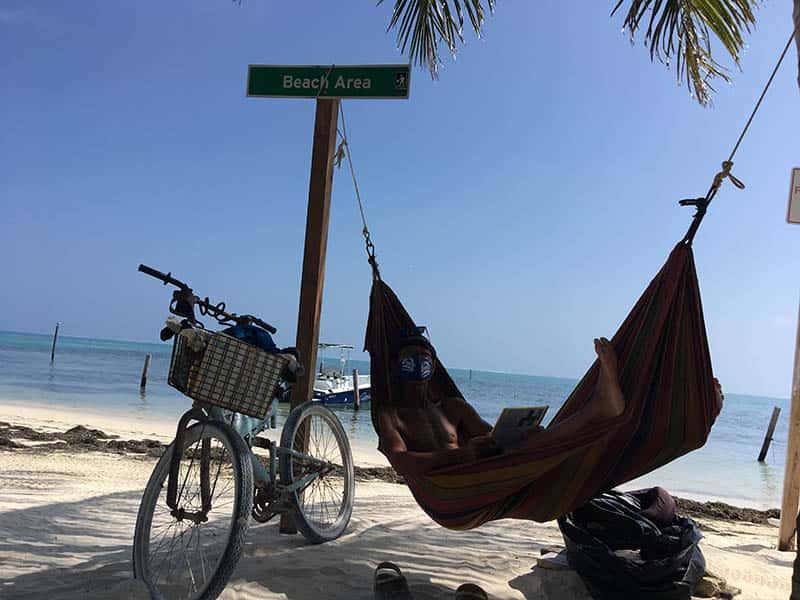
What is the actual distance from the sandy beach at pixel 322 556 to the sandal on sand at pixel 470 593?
0.12m

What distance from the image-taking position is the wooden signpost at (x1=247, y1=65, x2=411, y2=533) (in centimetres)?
278

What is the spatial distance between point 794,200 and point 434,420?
2281 millimetres

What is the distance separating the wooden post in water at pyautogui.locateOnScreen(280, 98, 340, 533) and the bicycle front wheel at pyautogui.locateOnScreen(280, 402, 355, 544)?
0.15 metres

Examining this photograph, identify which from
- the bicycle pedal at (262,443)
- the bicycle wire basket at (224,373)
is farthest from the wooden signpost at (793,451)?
the bicycle wire basket at (224,373)

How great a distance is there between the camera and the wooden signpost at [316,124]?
2.78m

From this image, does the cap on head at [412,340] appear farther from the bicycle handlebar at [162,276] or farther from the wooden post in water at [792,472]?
the wooden post in water at [792,472]

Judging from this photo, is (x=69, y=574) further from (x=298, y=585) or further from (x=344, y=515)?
(x=344, y=515)

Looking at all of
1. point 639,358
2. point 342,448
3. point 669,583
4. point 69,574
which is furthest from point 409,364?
point 69,574

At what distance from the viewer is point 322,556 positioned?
2500 mm

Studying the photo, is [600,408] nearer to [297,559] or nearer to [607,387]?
[607,387]

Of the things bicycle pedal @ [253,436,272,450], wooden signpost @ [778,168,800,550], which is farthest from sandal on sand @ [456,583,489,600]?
wooden signpost @ [778,168,800,550]

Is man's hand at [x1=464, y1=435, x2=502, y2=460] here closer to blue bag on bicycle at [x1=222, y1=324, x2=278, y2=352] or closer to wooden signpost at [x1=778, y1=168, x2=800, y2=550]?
blue bag on bicycle at [x1=222, y1=324, x2=278, y2=352]

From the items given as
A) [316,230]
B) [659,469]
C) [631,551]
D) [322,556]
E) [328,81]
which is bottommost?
[659,469]

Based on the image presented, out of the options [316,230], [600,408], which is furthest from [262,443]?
[600,408]
